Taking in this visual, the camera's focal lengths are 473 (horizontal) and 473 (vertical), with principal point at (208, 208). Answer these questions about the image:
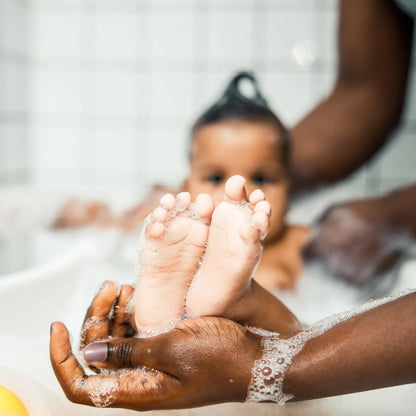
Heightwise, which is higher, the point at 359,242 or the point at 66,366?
the point at 66,366

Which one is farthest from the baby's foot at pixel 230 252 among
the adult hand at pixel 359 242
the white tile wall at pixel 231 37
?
the white tile wall at pixel 231 37

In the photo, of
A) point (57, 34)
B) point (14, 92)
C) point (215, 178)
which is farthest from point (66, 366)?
point (57, 34)

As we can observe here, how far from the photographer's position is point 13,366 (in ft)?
1.43

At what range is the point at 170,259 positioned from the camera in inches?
16.5

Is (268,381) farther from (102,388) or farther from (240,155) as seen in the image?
(240,155)

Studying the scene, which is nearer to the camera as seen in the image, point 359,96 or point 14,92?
point 359,96

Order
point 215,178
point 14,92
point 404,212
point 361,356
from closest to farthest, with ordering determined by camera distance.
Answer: point 361,356 < point 215,178 < point 404,212 < point 14,92

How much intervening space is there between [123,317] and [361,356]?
20 centimetres

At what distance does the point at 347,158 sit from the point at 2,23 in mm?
915

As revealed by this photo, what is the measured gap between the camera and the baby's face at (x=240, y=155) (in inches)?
23.3

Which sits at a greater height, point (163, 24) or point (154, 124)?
point (163, 24)

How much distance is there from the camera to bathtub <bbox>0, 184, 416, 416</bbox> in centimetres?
40

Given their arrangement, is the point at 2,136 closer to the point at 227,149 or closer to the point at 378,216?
the point at 227,149

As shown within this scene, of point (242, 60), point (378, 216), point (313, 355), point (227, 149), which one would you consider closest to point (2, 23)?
point (242, 60)
